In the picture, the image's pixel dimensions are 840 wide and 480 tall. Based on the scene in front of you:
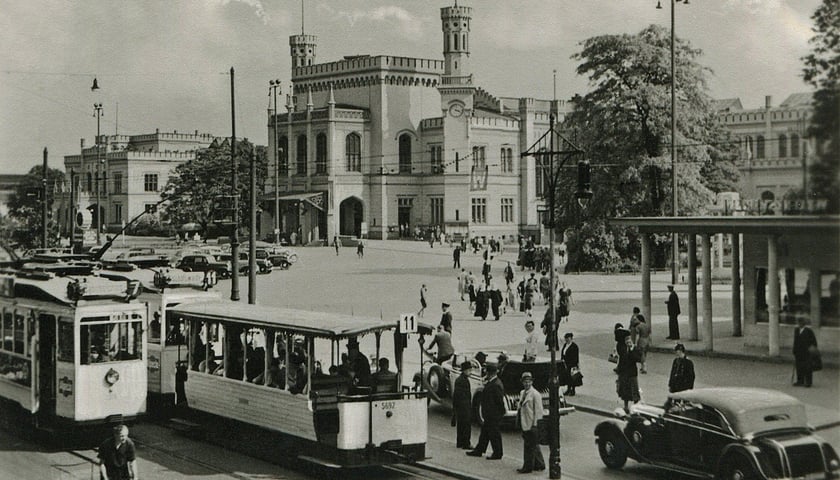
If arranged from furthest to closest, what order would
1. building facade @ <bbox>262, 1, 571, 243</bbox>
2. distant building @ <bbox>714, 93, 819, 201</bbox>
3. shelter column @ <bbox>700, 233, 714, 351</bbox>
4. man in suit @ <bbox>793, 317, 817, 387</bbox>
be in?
1. building facade @ <bbox>262, 1, 571, 243</bbox>
2. shelter column @ <bbox>700, 233, 714, 351</bbox>
3. distant building @ <bbox>714, 93, 819, 201</bbox>
4. man in suit @ <bbox>793, 317, 817, 387</bbox>

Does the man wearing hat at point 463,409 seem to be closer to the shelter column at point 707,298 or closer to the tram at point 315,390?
the tram at point 315,390

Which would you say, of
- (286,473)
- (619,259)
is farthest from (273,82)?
(286,473)

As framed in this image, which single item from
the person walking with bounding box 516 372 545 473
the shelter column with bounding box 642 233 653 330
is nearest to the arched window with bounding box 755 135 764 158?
the shelter column with bounding box 642 233 653 330

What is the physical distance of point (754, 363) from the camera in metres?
24.7

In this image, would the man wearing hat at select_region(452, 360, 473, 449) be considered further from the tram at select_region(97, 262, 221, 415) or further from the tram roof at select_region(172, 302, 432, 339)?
the tram at select_region(97, 262, 221, 415)

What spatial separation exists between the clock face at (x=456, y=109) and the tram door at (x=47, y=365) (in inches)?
2566

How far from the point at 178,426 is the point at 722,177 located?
48418 mm

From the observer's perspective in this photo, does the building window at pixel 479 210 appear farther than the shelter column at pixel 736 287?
Yes

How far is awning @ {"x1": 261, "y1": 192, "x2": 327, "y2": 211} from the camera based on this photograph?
7725 centimetres

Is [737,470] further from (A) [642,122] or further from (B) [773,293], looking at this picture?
(A) [642,122]

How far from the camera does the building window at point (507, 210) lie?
83.4 metres

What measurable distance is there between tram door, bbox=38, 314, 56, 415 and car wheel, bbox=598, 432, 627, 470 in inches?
361

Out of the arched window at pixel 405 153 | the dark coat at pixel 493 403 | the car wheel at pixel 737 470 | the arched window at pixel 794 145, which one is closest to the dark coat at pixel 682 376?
the dark coat at pixel 493 403

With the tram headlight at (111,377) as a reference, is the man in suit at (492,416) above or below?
below
